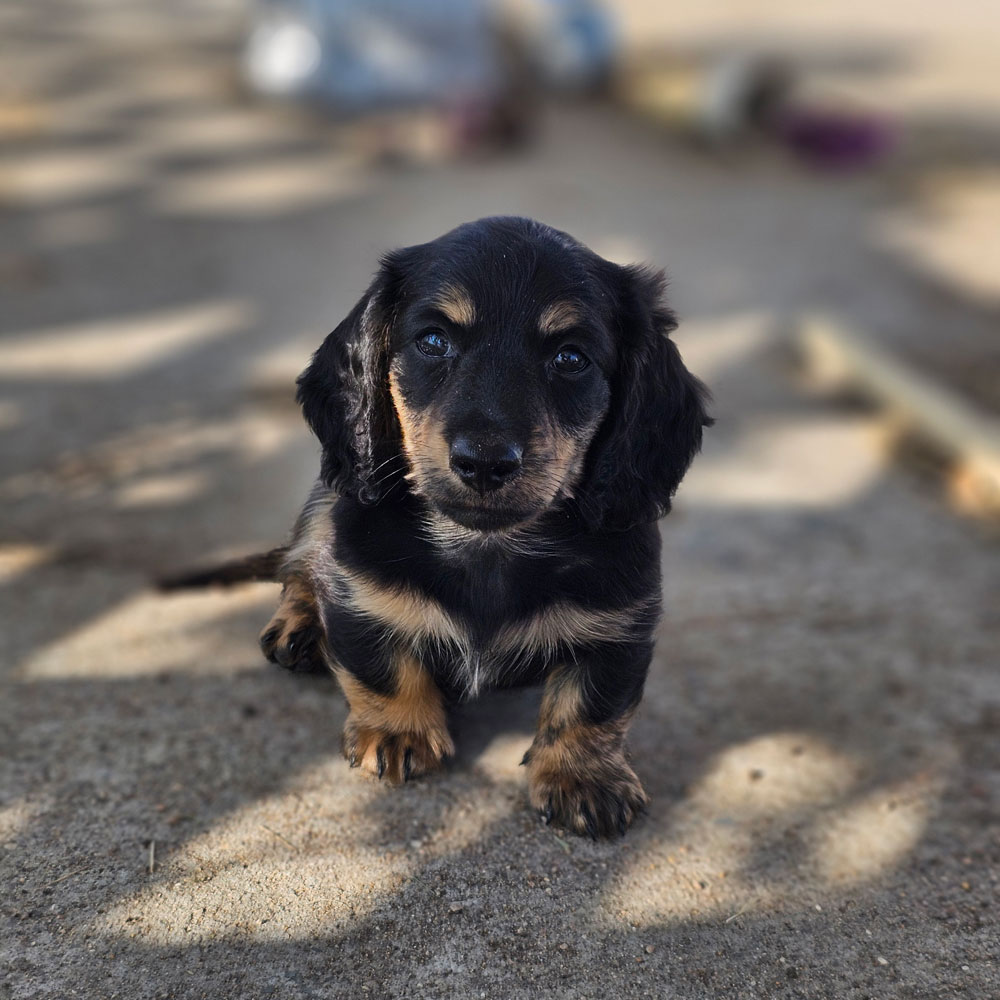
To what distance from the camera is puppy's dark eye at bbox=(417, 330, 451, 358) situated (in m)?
2.87

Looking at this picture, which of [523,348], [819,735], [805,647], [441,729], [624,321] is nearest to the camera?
[523,348]

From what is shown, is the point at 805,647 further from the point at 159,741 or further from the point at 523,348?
the point at 159,741

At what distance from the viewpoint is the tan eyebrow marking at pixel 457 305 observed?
280 cm

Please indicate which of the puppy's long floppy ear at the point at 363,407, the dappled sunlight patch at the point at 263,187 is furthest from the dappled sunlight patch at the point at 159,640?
the dappled sunlight patch at the point at 263,187

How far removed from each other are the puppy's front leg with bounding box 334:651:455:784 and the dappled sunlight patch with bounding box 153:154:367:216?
23.1ft

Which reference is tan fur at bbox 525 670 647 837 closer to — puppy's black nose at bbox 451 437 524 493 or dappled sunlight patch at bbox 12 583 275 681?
puppy's black nose at bbox 451 437 524 493

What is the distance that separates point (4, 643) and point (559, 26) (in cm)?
1095

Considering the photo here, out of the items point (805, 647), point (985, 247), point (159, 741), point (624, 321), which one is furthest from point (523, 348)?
point (985, 247)

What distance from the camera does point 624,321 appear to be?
2977mm

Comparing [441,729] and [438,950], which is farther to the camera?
[441,729]

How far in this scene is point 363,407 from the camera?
2969 millimetres

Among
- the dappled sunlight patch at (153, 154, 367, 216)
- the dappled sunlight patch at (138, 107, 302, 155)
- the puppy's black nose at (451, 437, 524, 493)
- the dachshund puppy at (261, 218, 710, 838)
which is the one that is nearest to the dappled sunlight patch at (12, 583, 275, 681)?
the dachshund puppy at (261, 218, 710, 838)

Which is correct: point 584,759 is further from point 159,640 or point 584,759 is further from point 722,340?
point 722,340

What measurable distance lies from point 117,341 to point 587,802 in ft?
17.2
